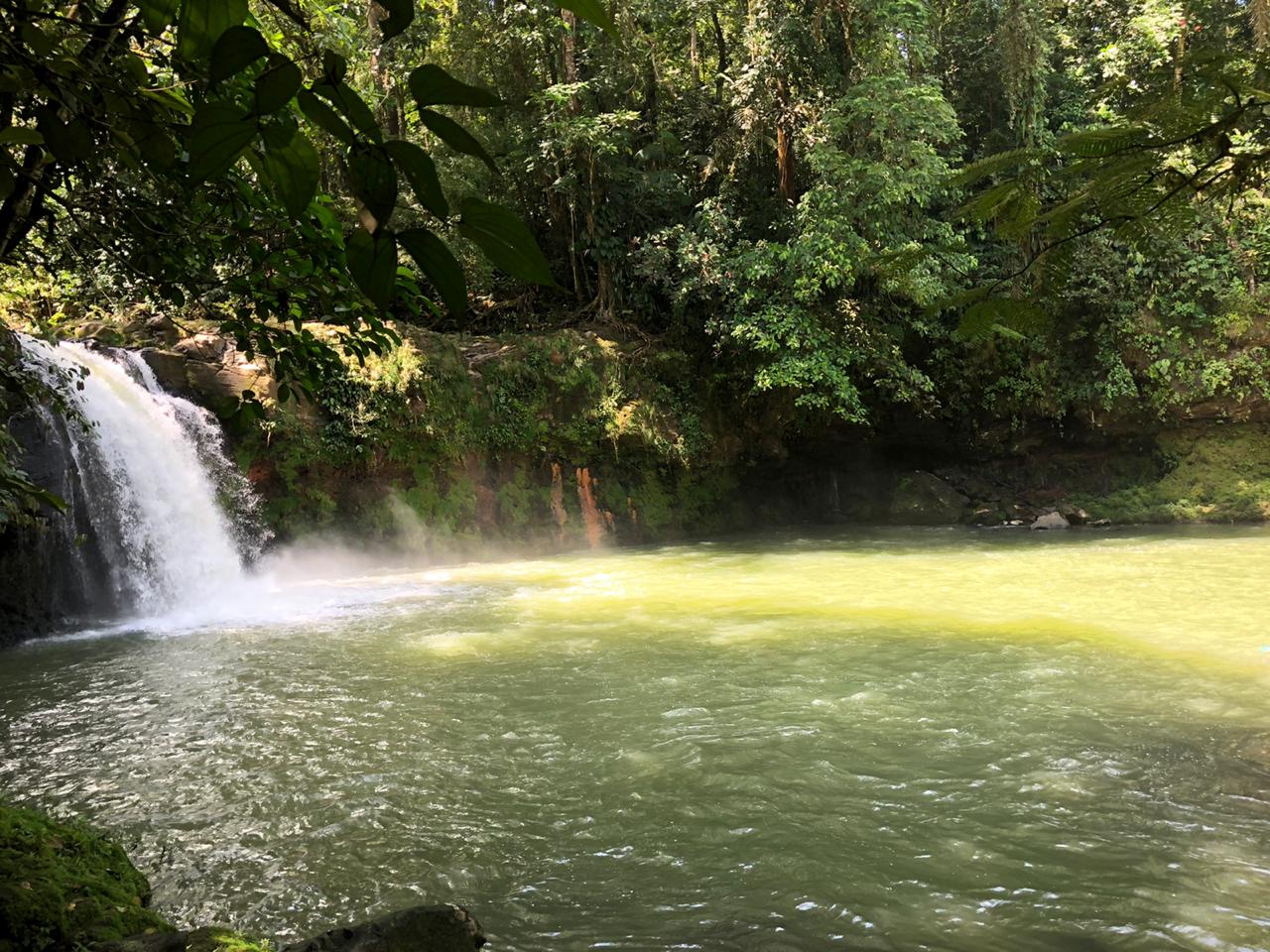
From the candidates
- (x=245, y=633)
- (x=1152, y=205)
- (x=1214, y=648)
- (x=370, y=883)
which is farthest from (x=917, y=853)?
(x=245, y=633)

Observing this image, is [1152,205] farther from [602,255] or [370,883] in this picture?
[602,255]

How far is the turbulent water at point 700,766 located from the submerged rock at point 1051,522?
6101mm

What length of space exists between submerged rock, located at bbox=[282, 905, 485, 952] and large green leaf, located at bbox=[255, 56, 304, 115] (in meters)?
2.29

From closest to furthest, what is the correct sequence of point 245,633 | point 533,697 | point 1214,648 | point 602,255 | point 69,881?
point 69,881, point 533,697, point 1214,648, point 245,633, point 602,255

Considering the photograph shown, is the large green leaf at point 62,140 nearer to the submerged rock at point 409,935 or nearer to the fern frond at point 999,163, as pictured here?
the fern frond at point 999,163

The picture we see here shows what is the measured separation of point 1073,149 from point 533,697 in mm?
4959

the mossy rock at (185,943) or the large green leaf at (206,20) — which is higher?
the large green leaf at (206,20)

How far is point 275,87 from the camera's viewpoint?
26.0 inches

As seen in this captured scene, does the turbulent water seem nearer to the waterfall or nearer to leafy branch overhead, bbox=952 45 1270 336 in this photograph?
the waterfall

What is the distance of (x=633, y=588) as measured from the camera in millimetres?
10148

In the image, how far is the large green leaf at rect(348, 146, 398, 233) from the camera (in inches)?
27.8

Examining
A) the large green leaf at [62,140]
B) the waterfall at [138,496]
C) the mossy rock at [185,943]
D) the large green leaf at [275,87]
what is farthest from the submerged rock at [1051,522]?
the large green leaf at [275,87]

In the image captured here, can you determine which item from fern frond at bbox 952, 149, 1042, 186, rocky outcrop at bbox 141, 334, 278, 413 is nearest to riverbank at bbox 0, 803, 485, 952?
fern frond at bbox 952, 149, 1042, 186

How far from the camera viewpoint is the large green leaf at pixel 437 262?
2.27 ft
